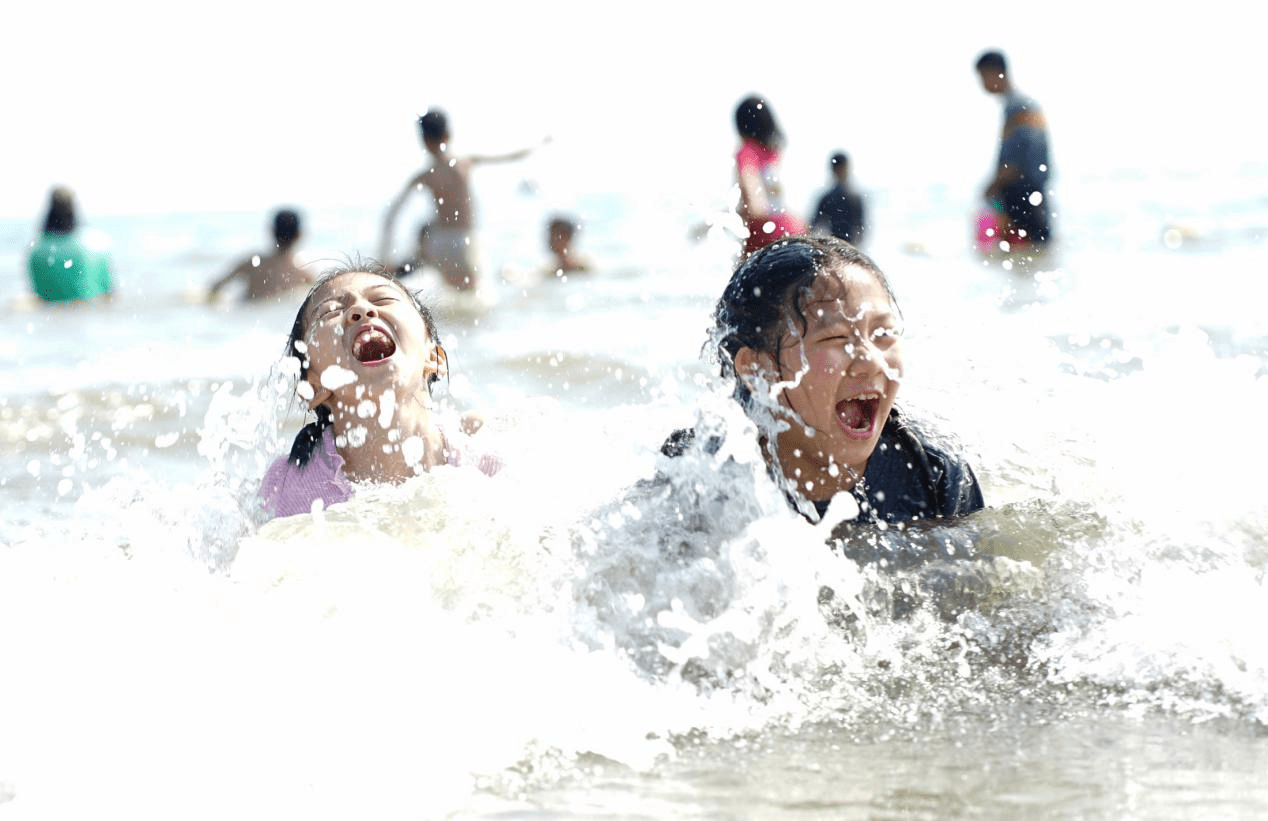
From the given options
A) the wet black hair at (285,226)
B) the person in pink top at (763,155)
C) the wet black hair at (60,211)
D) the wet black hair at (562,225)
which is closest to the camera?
the person in pink top at (763,155)

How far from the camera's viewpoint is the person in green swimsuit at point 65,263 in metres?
13.9

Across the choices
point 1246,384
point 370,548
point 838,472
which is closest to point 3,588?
point 370,548

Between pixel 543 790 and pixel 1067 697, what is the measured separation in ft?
3.47

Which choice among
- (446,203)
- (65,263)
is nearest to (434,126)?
(446,203)

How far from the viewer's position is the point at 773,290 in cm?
348

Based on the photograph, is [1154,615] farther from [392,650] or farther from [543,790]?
[392,650]

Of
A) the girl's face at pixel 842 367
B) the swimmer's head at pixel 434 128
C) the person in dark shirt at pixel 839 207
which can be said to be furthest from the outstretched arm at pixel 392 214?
the girl's face at pixel 842 367

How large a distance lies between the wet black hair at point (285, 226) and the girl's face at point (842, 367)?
9203mm

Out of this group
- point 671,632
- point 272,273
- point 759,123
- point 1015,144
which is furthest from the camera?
point 272,273

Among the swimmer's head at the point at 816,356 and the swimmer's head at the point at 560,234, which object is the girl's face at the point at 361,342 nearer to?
the swimmer's head at the point at 816,356

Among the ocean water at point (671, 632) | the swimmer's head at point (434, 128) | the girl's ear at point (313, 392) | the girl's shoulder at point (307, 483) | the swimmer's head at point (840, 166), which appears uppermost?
the swimmer's head at point (434, 128)

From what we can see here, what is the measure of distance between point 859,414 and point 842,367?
0.17 metres

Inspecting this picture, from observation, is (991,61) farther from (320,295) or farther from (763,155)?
(320,295)

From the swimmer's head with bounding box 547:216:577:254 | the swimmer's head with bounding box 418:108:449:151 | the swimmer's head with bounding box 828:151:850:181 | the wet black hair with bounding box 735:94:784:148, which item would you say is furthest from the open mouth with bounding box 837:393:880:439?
the swimmer's head with bounding box 547:216:577:254
